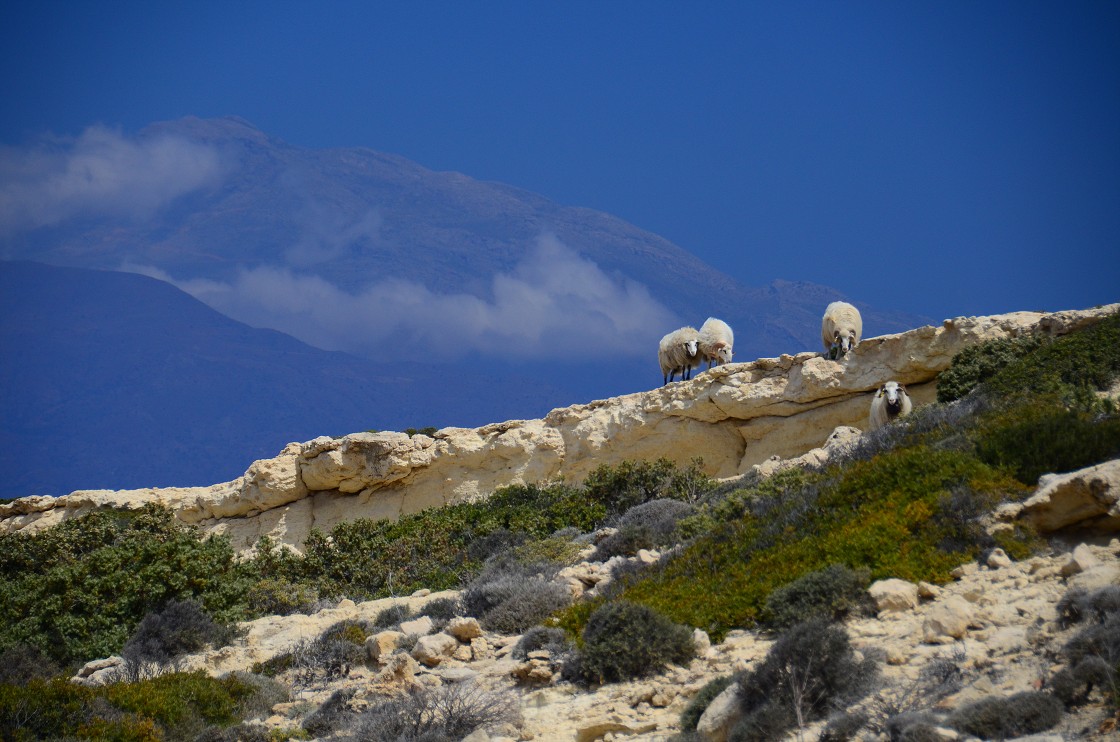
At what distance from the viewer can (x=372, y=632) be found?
12.7 meters

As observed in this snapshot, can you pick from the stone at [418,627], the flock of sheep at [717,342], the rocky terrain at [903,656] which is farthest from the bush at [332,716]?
the flock of sheep at [717,342]

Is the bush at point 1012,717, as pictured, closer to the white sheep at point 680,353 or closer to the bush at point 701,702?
the bush at point 701,702

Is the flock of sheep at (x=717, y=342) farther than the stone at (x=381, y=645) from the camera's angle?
Yes

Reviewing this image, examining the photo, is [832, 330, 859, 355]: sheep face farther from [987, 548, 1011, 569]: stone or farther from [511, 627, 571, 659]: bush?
[511, 627, 571, 659]: bush

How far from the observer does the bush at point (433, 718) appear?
835 cm

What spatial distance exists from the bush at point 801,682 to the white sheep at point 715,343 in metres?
19.7

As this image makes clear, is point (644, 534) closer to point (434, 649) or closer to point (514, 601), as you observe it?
point (514, 601)

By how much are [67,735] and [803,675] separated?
6447 mm

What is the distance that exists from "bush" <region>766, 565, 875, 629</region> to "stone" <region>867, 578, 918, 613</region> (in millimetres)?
76

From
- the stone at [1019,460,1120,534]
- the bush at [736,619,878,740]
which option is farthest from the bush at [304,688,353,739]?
the stone at [1019,460,1120,534]

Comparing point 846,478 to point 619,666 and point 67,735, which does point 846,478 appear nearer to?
point 619,666

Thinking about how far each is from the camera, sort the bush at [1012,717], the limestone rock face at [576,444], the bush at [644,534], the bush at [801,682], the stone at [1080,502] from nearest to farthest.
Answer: the bush at [1012,717], the bush at [801,682], the stone at [1080,502], the bush at [644,534], the limestone rock face at [576,444]

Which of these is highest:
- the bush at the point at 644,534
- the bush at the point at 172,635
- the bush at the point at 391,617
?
the bush at the point at 644,534

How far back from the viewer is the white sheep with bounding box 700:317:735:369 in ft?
89.6
